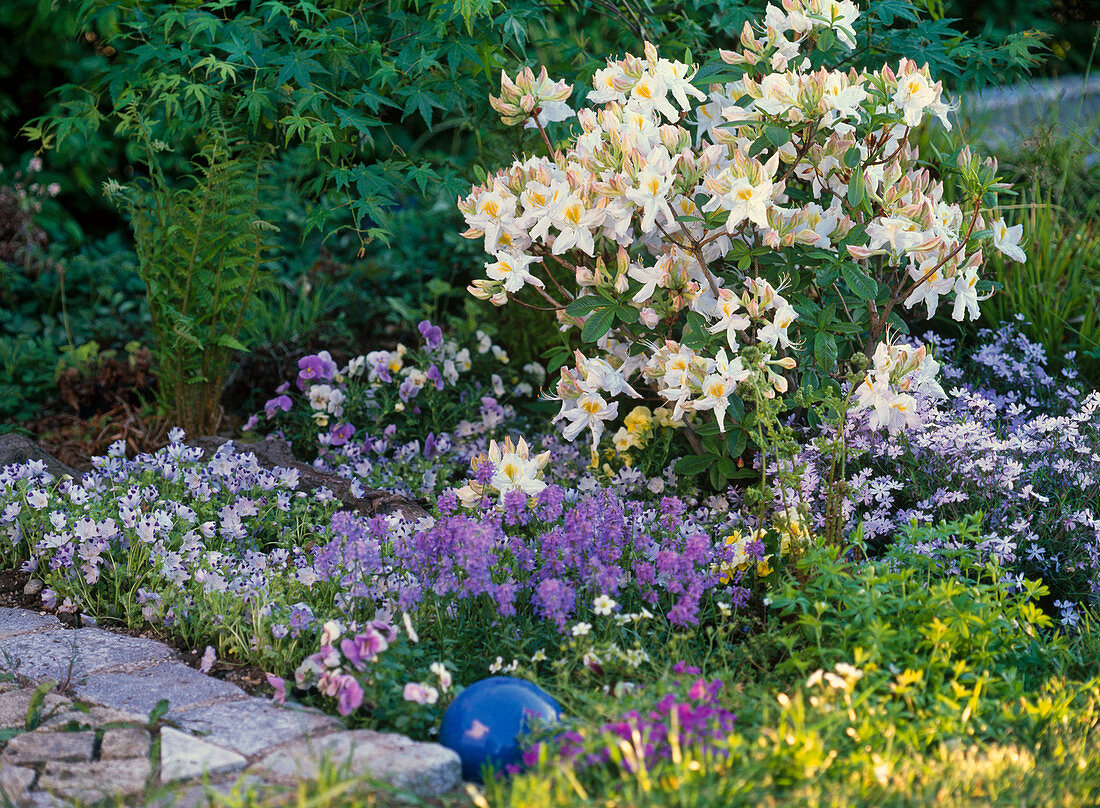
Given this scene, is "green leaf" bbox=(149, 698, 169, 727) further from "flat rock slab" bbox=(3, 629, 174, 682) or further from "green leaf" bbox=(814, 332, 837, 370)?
"green leaf" bbox=(814, 332, 837, 370)

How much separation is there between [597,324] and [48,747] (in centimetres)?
169

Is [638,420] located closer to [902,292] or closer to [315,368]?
[902,292]

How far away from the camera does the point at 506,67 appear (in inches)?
152

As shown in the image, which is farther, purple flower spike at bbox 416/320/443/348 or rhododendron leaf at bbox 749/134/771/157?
purple flower spike at bbox 416/320/443/348

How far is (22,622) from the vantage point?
8.98 feet

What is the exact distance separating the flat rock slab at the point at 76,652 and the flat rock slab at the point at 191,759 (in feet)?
1.50

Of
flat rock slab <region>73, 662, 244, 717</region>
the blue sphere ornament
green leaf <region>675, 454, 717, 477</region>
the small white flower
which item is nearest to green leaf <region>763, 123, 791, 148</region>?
green leaf <region>675, 454, 717, 477</region>

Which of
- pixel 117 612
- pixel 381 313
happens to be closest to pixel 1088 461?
pixel 117 612

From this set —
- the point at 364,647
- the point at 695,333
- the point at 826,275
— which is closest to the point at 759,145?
the point at 826,275

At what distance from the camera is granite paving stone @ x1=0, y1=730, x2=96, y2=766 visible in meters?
1.99

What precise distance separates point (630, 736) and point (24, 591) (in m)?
1.97

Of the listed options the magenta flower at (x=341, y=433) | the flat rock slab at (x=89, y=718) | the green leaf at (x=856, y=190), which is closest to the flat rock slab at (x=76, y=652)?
the flat rock slab at (x=89, y=718)

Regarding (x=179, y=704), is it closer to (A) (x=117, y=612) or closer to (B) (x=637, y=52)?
(A) (x=117, y=612)

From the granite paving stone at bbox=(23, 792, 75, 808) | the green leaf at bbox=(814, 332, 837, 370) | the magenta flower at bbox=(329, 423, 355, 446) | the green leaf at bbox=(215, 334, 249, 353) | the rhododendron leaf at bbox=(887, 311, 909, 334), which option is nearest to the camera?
the granite paving stone at bbox=(23, 792, 75, 808)
